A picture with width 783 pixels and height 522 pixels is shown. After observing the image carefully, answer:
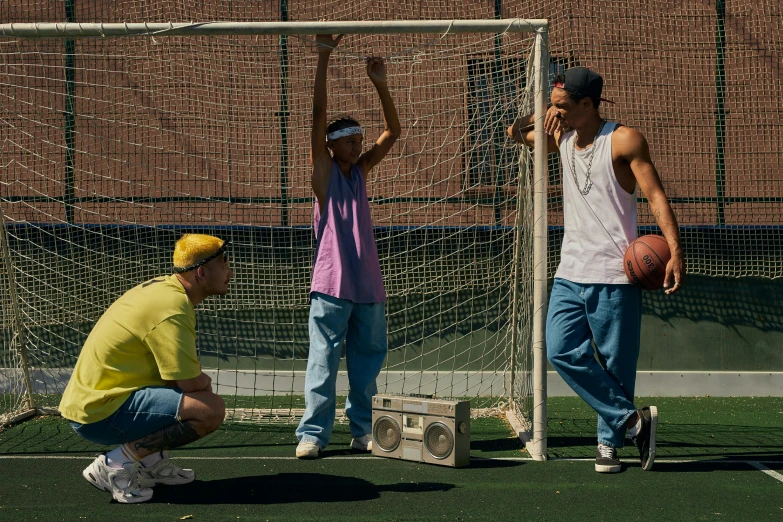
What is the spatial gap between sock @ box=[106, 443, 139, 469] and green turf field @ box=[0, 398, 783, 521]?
0.21m

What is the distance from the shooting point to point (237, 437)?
21.0 feet

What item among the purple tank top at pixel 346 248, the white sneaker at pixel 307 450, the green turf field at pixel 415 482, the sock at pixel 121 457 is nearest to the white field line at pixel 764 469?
the green turf field at pixel 415 482

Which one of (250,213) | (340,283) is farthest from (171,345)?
(250,213)

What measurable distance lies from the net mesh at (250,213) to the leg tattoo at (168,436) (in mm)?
3401

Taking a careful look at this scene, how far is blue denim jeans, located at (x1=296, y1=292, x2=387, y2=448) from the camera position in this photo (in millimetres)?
5652

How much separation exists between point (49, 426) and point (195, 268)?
282cm

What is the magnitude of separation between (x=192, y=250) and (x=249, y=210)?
385cm

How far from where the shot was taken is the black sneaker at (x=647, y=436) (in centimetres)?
514

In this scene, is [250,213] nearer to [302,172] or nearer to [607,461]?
[302,172]

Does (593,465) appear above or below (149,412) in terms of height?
below

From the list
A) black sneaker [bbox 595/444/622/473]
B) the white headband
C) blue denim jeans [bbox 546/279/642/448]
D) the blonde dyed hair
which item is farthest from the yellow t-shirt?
black sneaker [bbox 595/444/622/473]

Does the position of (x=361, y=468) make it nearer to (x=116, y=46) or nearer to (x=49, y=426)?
(x=49, y=426)

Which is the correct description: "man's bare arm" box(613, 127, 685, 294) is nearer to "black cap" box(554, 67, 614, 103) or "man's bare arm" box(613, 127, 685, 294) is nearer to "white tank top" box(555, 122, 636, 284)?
"white tank top" box(555, 122, 636, 284)

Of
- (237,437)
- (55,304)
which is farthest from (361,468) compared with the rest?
(55,304)
